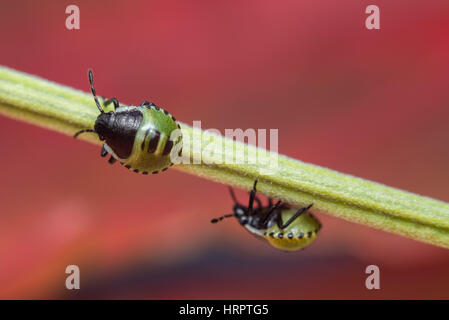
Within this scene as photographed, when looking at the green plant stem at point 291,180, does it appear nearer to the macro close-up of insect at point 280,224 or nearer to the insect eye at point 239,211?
the macro close-up of insect at point 280,224

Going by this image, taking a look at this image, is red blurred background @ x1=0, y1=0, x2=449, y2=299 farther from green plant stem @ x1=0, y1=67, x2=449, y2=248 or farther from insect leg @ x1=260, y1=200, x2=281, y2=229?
green plant stem @ x1=0, y1=67, x2=449, y2=248

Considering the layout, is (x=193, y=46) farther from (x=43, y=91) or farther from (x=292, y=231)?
(x=43, y=91)

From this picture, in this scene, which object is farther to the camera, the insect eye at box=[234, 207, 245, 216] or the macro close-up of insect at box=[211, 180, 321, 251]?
the insect eye at box=[234, 207, 245, 216]

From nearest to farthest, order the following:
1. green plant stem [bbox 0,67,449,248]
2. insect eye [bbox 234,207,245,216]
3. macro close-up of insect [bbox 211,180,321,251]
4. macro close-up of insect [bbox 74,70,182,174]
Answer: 1. green plant stem [bbox 0,67,449,248]
2. macro close-up of insect [bbox 74,70,182,174]
3. macro close-up of insect [bbox 211,180,321,251]
4. insect eye [bbox 234,207,245,216]

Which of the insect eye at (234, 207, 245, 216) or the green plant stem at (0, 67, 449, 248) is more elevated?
the insect eye at (234, 207, 245, 216)

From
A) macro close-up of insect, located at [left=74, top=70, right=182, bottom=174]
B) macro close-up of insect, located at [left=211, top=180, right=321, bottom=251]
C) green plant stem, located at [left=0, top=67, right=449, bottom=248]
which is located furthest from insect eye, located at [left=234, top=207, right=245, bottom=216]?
green plant stem, located at [left=0, top=67, right=449, bottom=248]

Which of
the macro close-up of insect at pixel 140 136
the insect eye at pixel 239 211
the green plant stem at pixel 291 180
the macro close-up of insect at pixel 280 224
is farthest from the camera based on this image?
the insect eye at pixel 239 211

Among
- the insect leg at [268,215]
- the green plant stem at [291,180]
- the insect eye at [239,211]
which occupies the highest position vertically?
the insect eye at [239,211]

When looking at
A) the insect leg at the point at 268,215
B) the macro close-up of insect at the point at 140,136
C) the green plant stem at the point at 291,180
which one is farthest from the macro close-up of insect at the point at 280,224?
the green plant stem at the point at 291,180
